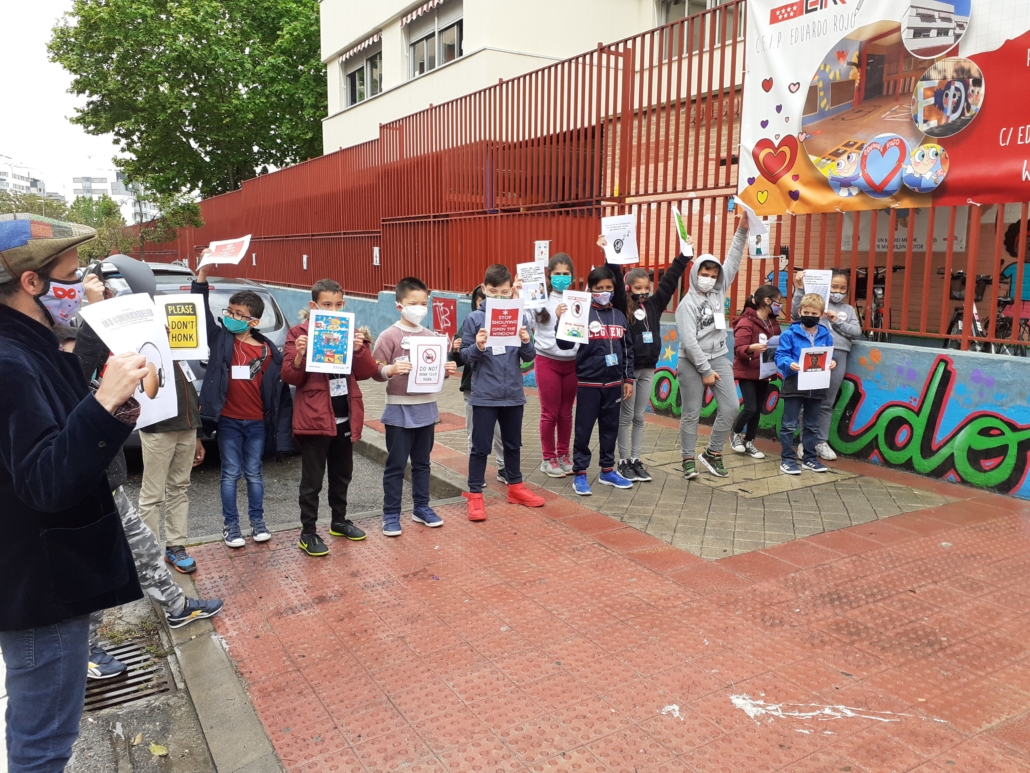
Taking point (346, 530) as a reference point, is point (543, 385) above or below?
above

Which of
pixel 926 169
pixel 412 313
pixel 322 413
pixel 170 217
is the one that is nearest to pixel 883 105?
pixel 926 169

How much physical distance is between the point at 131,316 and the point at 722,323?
199 inches

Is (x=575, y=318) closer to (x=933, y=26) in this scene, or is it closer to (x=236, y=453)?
(x=236, y=453)

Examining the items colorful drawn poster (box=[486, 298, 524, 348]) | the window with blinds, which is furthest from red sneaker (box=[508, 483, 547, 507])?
the window with blinds

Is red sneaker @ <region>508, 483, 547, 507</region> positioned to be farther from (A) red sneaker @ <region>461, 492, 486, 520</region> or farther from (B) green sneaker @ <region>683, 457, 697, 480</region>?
(B) green sneaker @ <region>683, 457, 697, 480</region>

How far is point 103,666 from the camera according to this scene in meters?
3.78

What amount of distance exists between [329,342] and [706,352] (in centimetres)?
325

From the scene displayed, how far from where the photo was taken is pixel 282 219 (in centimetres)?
2139

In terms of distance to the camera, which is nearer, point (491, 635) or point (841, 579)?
point (491, 635)

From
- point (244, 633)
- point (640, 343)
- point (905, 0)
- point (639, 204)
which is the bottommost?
point (244, 633)

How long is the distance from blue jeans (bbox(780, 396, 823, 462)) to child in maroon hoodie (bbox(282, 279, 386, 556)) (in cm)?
368

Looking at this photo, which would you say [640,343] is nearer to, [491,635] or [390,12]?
[491,635]

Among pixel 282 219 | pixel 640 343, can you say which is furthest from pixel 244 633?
pixel 282 219

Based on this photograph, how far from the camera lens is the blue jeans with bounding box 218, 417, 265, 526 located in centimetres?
503
